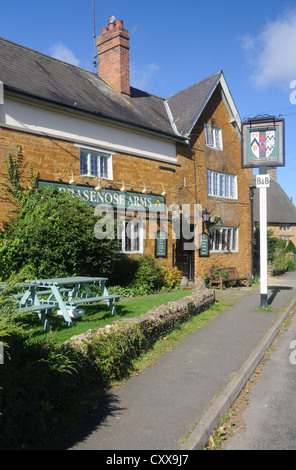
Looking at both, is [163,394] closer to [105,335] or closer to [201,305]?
[105,335]

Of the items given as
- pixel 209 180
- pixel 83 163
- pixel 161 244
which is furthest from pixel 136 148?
pixel 209 180

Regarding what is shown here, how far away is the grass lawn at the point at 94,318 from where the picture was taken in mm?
6240

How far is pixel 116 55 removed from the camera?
16234mm

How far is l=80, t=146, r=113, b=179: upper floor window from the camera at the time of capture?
12.7 meters

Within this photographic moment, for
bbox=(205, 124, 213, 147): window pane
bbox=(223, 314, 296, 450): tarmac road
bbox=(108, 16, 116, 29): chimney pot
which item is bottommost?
bbox=(223, 314, 296, 450): tarmac road

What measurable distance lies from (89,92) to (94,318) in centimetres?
971

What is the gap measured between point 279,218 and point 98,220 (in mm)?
35369

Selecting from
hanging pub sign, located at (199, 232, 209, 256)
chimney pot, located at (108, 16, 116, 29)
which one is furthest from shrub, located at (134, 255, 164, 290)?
chimney pot, located at (108, 16, 116, 29)

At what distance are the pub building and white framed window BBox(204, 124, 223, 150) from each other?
5cm

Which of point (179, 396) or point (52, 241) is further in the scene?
point (52, 241)

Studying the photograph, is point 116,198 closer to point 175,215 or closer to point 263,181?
point 175,215

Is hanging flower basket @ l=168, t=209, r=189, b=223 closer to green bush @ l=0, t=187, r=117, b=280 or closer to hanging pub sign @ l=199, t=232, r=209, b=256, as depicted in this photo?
hanging pub sign @ l=199, t=232, r=209, b=256

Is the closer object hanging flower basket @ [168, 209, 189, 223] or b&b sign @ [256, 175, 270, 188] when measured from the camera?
b&b sign @ [256, 175, 270, 188]

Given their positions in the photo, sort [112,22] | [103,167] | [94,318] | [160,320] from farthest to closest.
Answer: [112,22]
[103,167]
[94,318]
[160,320]
